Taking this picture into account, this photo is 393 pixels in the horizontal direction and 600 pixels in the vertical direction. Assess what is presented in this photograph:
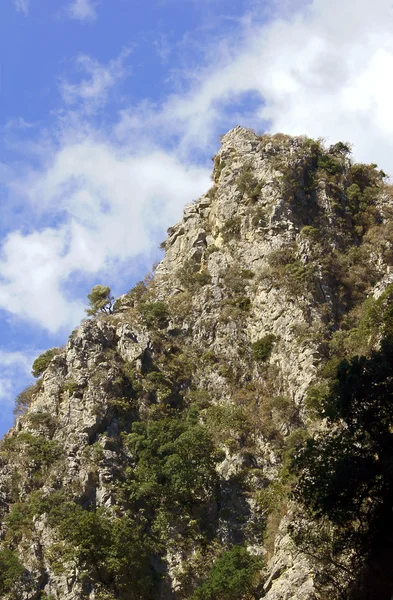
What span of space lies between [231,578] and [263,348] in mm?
17055

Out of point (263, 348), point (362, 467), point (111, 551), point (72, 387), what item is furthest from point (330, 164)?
point (362, 467)

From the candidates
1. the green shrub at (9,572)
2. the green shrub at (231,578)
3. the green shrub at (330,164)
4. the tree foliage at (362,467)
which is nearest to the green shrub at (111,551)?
the green shrub at (9,572)

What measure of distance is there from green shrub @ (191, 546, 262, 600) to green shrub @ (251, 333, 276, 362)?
14.6m

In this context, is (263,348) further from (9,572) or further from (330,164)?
(330,164)

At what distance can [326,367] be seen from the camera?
41.1 meters

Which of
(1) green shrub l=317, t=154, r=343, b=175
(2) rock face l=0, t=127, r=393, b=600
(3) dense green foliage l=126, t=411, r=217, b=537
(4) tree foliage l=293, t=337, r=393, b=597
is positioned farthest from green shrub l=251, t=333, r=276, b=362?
(1) green shrub l=317, t=154, r=343, b=175

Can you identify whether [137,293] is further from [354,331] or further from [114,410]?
[354,331]

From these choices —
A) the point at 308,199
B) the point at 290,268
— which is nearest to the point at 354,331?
the point at 290,268

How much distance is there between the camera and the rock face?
35.7 m

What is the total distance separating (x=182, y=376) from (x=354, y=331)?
39.7ft

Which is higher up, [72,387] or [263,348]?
[72,387]

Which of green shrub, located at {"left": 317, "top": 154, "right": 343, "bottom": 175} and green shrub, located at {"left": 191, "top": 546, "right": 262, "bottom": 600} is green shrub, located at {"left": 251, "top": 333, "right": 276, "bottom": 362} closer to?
green shrub, located at {"left": 191, "top": 546, "right": 262, "bottom": 600}

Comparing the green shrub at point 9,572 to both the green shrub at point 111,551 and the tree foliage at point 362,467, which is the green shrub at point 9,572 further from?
the tree foliage at point 362,467

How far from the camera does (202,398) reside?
45000 mm
